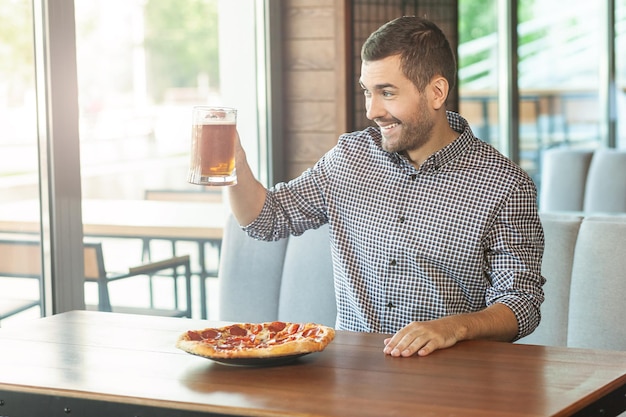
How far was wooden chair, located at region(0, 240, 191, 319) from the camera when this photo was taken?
2.72m

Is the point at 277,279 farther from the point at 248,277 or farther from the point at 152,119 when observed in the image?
the point at 152,119

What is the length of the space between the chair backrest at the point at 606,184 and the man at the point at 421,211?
2384 millimetres

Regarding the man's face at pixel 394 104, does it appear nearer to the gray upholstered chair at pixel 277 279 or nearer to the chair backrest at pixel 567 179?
the gray upholstered chair at pixel 277 279

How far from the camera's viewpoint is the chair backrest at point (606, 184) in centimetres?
464

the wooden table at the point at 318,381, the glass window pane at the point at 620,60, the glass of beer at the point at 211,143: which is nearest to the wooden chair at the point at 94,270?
the wooden table at the point at 318,381

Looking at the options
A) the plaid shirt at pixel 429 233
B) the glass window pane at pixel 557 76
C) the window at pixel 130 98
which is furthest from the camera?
the glass window pane at pixel 557 76

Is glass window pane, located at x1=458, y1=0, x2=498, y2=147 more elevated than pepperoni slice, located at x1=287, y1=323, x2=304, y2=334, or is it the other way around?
glass window pane, located at x1=458, y1=0, x2=498, y2=147

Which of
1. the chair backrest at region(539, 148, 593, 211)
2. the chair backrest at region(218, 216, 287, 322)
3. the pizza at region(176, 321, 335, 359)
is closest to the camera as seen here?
the pizza at region(176, 321, 335, 359)

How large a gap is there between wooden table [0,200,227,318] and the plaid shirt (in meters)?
0.66

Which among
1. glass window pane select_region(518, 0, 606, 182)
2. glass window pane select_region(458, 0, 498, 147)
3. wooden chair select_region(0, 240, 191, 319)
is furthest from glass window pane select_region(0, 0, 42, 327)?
glass window pane select_region(518, 0, 606, 182)

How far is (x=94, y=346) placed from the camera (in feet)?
6.52

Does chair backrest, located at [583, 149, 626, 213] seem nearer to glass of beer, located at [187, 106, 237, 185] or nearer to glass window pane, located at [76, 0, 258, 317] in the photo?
glass window pane, located at [76, 0, 258, 317]

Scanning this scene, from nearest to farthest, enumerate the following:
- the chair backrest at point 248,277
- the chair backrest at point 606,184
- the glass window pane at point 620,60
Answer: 1. the chair backrest at point 248,277
2. the chair backrest at point 606,184
3. the glass window pane at point 620,60

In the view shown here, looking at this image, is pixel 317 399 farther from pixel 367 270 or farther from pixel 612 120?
pixel 612 120
